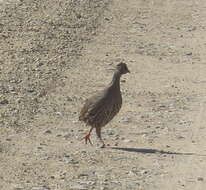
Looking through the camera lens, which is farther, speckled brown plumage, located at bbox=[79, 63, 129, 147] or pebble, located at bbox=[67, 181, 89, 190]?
speckled brown plumage, located at bbox=[79, 63, 129, 147]

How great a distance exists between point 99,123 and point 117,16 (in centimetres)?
982

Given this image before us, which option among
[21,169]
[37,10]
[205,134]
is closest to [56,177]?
[21,169]

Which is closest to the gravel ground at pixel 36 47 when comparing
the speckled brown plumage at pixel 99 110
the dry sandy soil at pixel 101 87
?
the dry sandy soil at pixel 101 87

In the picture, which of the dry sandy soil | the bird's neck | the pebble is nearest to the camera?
the pebble

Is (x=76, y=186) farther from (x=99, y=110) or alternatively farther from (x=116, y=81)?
(x=116, y=81)

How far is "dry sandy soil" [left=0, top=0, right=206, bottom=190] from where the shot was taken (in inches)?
430

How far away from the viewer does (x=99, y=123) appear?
11969 mm

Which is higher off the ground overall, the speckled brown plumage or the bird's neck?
the bird's neck

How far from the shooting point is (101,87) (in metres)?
15.3

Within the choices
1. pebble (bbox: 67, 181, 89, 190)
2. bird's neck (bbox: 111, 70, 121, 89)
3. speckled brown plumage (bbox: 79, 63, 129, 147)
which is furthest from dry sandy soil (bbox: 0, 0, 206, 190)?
bird's neck (bbox: 111, 70, 121, 89)

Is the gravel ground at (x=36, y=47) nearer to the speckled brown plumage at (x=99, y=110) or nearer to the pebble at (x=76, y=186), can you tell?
the speckled brown plumage at (x=99, y=110)

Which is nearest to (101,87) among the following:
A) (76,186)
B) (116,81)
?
(116,81)

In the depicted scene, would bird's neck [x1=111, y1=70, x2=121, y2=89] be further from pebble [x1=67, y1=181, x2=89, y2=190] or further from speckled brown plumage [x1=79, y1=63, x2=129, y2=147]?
pebble [x1=67, y1=181, x2=89, y2=190]

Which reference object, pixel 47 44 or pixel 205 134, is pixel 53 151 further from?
pixel 47 44
